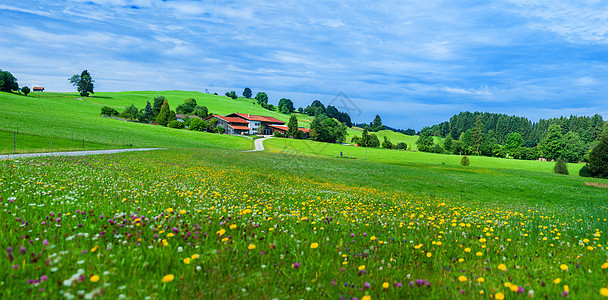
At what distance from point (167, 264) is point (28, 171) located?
→ 39.3ft

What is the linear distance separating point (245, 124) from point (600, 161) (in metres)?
127

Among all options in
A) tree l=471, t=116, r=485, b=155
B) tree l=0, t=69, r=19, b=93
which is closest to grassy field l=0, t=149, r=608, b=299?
tree l=471, t=116, r=485, b=155

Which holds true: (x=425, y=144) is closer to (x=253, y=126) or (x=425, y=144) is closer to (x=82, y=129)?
(x=253, y=126)

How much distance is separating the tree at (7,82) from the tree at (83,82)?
117 ft

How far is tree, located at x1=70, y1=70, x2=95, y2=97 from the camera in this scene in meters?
169

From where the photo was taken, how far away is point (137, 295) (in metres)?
2.97

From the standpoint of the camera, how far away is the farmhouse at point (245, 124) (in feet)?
444

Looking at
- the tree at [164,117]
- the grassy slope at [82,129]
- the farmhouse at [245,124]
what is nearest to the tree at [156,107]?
the tree at [164,117]

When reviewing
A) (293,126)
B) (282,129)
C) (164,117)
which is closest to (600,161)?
(293,126)

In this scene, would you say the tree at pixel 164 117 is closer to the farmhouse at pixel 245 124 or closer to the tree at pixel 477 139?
the farmhouse at pixel 245 124

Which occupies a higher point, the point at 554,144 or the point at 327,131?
the point at 554,144

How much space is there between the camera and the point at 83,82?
170 m

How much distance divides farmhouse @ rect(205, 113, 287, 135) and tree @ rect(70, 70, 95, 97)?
91159mm

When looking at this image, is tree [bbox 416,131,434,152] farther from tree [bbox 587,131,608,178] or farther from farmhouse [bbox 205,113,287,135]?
farmhouse [bbox 205,113,287,135]
